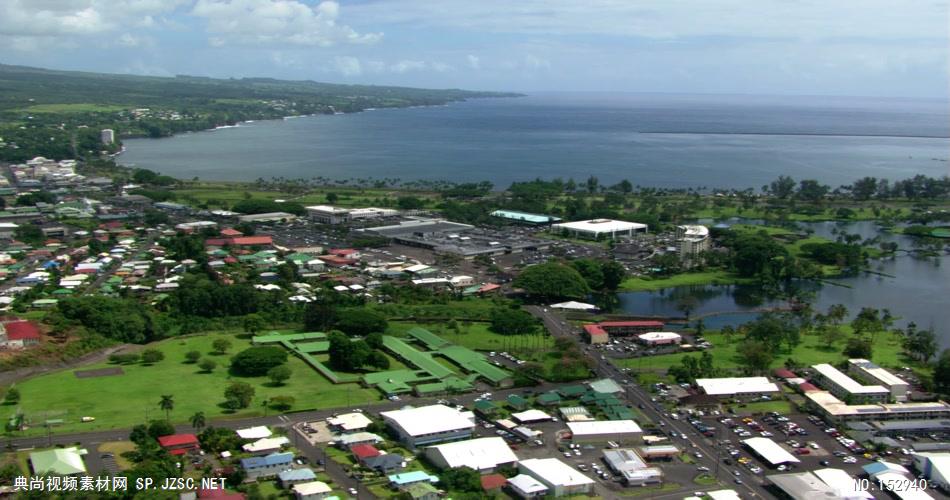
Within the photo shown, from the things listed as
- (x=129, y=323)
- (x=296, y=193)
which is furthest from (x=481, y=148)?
(x=129, y=323)

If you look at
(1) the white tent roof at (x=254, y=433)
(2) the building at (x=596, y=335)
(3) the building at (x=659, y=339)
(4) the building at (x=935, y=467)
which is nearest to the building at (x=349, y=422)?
(1) the white tent roof at (x=254, y=433)

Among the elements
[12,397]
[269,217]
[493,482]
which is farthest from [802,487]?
[269,217]

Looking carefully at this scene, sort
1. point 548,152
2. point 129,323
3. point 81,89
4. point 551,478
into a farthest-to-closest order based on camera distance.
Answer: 1. point 81,89
2. point 548,152
3. point 129,323
4. point 551,478

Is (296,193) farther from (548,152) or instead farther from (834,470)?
(834,470)

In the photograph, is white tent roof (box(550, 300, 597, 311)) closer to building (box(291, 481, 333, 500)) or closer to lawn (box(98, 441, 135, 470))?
building (box(291, 481, 333, 500))

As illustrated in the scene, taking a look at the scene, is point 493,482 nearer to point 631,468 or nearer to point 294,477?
point 631,468

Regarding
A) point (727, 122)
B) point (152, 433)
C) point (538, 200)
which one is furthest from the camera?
point (727, 122)

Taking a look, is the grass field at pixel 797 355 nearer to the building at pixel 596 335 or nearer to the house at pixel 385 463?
the building at pixel 596 335
